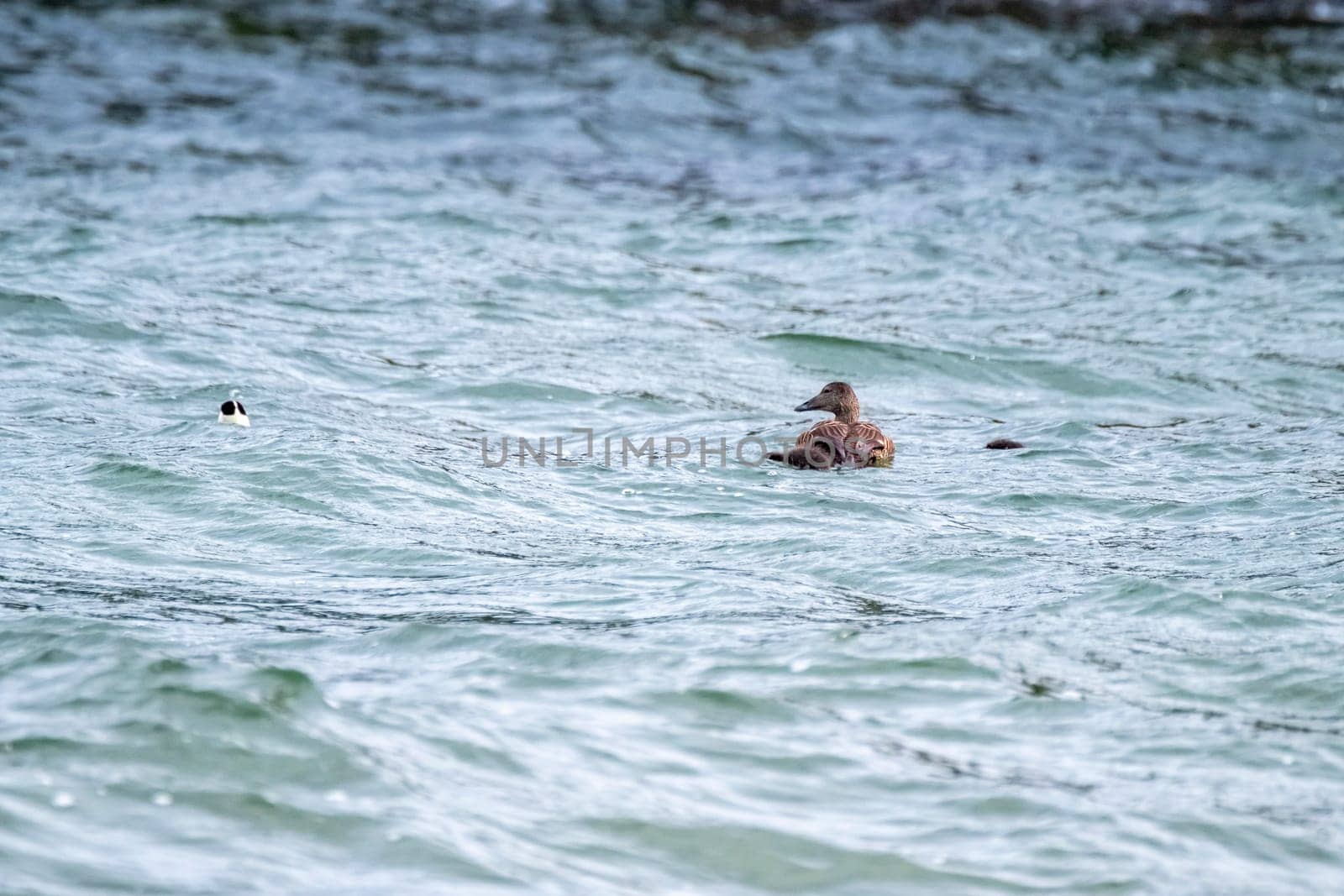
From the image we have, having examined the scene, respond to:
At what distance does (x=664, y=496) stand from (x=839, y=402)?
1720 mm

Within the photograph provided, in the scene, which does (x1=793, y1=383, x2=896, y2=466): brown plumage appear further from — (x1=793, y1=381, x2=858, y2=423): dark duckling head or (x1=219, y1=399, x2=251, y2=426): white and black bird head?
(x1=219, y1=399, x2=251, y2=426): white and black bird head

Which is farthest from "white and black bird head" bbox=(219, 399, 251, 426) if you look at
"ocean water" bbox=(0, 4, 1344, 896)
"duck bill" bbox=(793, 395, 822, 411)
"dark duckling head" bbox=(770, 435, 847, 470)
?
"duck bill" bbox=(793, 395, 822, 411)

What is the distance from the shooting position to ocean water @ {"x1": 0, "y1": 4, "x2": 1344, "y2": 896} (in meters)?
5.07

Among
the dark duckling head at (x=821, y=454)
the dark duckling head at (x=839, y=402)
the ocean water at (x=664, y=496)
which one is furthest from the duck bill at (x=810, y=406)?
the dark duckling head at (x=821, y=454)

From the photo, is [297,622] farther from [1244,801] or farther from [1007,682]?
[1244,801]

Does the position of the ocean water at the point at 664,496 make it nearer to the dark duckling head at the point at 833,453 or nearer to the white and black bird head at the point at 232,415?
the dark duckling head at the point at 833,453

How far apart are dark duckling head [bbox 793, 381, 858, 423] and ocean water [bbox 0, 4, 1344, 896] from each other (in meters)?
0.34

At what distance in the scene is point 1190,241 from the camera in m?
14.5

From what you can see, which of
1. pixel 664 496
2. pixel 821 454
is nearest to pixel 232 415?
pixel 664 496

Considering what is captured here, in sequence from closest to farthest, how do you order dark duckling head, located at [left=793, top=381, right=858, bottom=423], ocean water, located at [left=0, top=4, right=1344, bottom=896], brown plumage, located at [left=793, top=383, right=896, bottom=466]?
1. ocean water, located at [left=0, top=4, right=1344, bottom=896]
2. brown plumage, located at [left=793, top=383, right=896, bottom=466]
3. dark duckling head, located at [left=793, top=381, right=858, bottom=423]

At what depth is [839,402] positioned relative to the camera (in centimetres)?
963

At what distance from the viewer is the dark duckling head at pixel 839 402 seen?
962 cm

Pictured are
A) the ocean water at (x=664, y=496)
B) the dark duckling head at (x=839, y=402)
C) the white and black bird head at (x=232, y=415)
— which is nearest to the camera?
the ocean water at (x=664, y=496)

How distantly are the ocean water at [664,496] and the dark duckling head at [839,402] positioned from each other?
0.34 m
